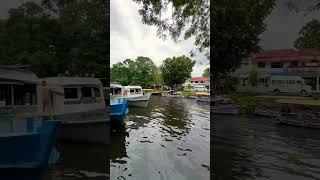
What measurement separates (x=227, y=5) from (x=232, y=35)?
0.83ft

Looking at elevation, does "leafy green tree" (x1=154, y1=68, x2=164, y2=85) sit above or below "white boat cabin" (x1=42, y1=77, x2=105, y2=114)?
above

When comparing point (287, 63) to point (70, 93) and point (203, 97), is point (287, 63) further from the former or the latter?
point (70, 93)

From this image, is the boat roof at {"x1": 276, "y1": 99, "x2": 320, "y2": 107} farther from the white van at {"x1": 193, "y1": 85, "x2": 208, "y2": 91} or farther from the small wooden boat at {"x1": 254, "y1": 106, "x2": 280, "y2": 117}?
the white van at {"x1": 193, "y1": 85, "x2": 208, "y2": 91}

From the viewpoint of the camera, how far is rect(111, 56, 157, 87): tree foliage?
3091 mm

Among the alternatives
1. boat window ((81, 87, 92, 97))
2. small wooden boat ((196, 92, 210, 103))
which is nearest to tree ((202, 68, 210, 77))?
small wooden boat ((196, 92, 210, 103))

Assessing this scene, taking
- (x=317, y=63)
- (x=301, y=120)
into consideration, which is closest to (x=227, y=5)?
(x=317, y=63)

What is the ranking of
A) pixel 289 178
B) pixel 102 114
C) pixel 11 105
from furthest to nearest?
1. pixel 102 114
2. pixel 289 178
3. pixel 11 105

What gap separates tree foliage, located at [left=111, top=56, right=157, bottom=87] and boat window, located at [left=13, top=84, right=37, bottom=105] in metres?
0.62

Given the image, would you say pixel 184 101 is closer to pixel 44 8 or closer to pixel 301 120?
pixel 301 120

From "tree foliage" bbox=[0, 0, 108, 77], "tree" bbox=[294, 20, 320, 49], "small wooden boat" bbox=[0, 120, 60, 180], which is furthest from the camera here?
"tree" bbox=[294, 20, 320, 49]

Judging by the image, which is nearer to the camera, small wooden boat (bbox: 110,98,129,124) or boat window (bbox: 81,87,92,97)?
boat window (bbox: 81,87,92,97)

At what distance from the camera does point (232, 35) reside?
10.5 feet

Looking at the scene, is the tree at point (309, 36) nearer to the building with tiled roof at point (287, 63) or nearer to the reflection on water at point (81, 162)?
the building with tiled roof at point (287, 63)

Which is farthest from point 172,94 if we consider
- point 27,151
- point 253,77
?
point 27,151
